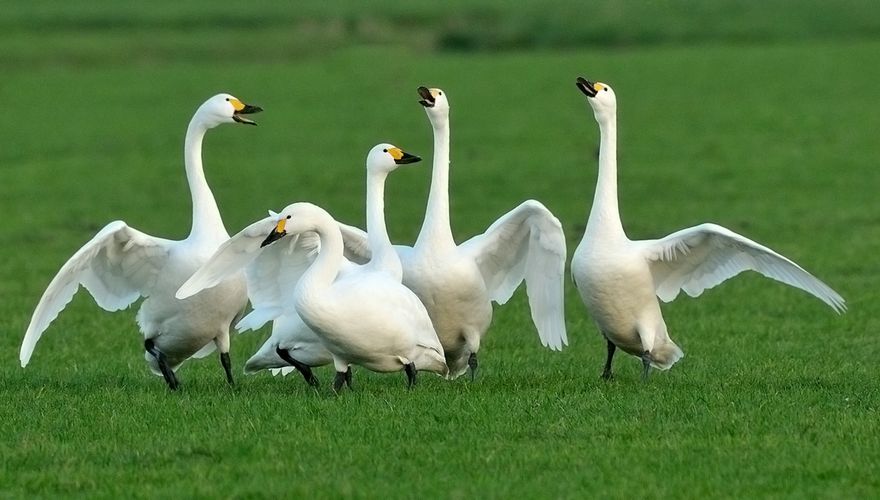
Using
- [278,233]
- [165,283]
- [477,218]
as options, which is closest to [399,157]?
[278,233]

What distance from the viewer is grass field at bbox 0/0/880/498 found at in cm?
802

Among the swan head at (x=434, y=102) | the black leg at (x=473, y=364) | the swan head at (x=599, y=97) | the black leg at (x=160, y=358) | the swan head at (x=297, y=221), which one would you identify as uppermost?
the swan head at (x=599, y=97)

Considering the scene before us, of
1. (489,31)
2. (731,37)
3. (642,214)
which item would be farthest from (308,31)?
(642,214)

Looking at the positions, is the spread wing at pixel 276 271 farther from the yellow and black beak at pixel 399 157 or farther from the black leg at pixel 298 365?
the yellow and black beak at pixel 399 157

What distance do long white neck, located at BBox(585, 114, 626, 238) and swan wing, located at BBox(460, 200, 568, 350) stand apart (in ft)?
1.51

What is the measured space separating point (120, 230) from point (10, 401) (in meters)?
1.36

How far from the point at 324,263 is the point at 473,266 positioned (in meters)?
1.41

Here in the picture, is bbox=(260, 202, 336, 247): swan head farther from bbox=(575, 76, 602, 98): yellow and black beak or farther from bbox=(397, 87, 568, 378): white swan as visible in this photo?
bbox=(575, 76, 602, 98): yellow and black beak

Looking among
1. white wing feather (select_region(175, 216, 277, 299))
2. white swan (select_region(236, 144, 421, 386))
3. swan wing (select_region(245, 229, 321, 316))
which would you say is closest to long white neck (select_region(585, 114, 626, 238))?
white swan (select_region(236, 144, 421, 386))

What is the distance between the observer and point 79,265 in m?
10.7

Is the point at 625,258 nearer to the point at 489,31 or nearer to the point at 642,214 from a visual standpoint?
the point at 642,214

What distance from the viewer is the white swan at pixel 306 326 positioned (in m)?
10.6

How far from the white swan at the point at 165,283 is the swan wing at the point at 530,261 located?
1.71 m

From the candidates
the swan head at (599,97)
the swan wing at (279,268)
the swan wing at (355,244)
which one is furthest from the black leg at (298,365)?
the swan head at (599,97)
